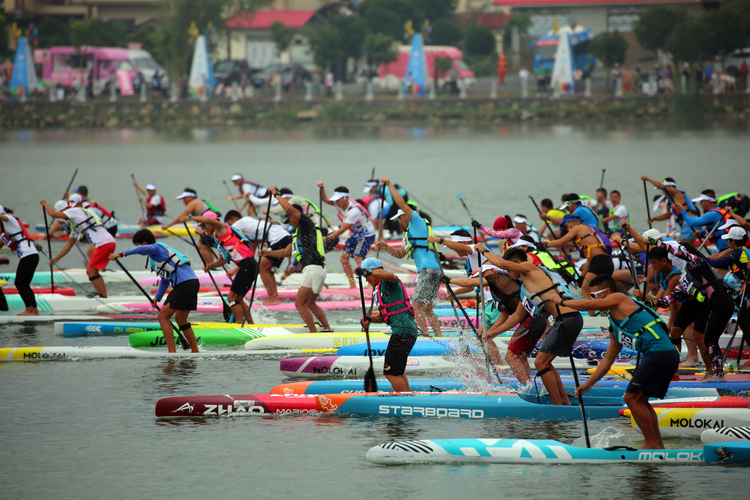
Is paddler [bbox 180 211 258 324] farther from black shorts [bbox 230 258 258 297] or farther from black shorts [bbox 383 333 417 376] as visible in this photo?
black shorts [bbox 383 333 417 376]

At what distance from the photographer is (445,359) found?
479 inches

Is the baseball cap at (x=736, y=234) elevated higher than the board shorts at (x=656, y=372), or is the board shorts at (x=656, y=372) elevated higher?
the baseball cap at (x=736, y=234)

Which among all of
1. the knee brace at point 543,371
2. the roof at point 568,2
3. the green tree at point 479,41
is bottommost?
the knee brace at point 543,371

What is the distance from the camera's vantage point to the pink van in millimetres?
70000

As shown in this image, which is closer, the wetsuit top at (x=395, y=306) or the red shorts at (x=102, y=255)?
the wetsuit top at (x=395, y=306)

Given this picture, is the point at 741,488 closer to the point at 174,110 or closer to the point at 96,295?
the point at 96,295

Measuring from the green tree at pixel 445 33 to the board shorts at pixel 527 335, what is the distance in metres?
65.6

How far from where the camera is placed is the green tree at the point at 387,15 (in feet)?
231

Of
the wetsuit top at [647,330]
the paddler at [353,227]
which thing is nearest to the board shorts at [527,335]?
the wetsuit top at [647,330]

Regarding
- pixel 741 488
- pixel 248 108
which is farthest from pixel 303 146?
pixel 741 488

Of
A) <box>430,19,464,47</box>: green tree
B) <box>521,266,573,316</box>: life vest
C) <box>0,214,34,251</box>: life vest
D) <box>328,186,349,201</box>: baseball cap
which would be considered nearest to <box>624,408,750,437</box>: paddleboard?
<box>521,266,573,316</box>: life vest

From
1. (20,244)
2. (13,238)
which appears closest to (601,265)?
(20,244)

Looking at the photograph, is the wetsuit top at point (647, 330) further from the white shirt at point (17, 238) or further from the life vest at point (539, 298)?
the white shirt at point (17, 238)

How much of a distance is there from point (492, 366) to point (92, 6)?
8232 cm
